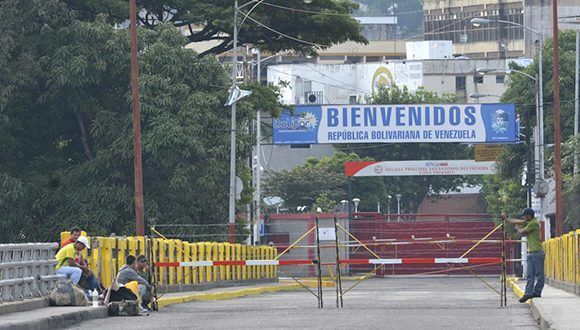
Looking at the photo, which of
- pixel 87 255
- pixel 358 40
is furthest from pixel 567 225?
pixel 87 255

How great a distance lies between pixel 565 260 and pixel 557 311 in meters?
11.2

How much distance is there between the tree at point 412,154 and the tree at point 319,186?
0.90 metres

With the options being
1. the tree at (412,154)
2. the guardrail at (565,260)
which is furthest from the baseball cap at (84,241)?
the tree at (412,154)

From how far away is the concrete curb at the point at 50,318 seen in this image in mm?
20383

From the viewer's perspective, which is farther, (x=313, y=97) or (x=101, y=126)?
(x=313, y=97)

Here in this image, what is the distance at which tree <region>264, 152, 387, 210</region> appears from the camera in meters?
101

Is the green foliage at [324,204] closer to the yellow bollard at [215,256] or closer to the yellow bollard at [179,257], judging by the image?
the yellow bollard at [215,256]

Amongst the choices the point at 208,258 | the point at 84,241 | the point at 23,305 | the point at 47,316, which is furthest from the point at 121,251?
the point at 208,258

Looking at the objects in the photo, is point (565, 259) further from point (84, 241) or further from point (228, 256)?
point (228, 256)

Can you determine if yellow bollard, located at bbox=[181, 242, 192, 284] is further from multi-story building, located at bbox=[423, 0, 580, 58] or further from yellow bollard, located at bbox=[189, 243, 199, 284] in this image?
multi-story building, located at bbox=[423, 0, 580, 58]

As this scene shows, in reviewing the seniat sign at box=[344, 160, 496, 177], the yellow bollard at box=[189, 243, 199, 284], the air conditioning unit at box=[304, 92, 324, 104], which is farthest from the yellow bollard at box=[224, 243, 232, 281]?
the air conditioning unit at box=[304, 92, 324, 104]

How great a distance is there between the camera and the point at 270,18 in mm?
51719

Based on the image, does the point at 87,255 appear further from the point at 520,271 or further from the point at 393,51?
the point at 393,51

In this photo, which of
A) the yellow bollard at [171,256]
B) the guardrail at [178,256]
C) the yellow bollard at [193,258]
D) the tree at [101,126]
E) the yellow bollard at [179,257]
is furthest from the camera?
the tree at [101,126]
